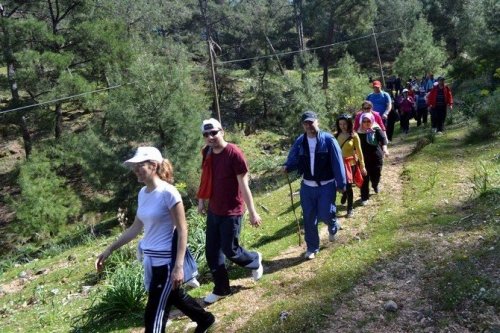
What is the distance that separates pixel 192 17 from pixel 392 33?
21.7m

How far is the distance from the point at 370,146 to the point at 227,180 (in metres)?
3.79

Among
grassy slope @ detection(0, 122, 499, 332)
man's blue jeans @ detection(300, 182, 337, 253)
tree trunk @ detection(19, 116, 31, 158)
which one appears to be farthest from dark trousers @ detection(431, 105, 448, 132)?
tree trunk @ detection(19, 116, 31, 158)

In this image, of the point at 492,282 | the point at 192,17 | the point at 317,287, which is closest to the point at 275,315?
the point at 317,287

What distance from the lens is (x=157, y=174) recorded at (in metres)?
3.57

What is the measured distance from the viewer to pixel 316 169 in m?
5.47

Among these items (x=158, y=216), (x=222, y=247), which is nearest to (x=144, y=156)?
(x=158, y=216)

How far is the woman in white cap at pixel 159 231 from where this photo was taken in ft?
11.3

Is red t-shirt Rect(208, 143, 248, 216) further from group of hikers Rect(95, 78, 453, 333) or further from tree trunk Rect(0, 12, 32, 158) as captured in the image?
tree trunk Rect(0, 12, 32, 158)

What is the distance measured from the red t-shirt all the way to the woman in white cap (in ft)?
2.90

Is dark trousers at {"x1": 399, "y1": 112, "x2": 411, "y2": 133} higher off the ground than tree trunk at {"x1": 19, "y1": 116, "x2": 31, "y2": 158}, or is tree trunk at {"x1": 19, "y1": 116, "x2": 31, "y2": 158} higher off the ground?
tree trunk at {"x1": 19, "y1": 116, "x2": 31, "y2": 158}

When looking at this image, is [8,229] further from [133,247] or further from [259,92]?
[259,92]

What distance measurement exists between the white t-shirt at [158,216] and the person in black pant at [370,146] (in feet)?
14.7

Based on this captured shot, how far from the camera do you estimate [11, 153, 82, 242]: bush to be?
20.2 meters

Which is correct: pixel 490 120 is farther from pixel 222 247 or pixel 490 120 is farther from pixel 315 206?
pixel 222 247
